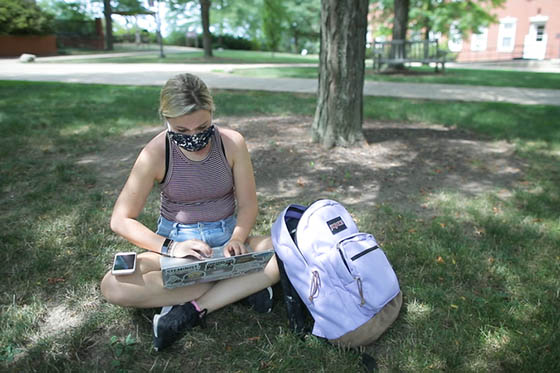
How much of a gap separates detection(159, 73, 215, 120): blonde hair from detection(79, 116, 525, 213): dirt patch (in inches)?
71.5

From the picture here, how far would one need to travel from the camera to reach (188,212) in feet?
7.95

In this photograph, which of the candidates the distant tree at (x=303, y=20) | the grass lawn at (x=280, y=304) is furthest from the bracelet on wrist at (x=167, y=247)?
the distant tree at (x=303, y=20)

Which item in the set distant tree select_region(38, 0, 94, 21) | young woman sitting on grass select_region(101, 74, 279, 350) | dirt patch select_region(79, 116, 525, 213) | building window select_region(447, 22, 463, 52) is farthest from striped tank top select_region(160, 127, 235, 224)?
distant tree select_region(38, 0, 94, 21)

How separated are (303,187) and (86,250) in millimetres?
2005

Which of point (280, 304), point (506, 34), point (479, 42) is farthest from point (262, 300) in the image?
point (479, 42)

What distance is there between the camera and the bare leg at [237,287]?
2284 mm

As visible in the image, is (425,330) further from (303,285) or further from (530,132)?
(530,132)

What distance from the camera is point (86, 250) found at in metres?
2.95

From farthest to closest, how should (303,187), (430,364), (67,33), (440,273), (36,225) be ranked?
(67,33) < (303,187) < (36,225) < (440,273) < (430,364)

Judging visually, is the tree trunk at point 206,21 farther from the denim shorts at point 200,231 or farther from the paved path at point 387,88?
the denim shorts at point 200,231

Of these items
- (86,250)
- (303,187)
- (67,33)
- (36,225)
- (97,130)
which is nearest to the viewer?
(86,250)

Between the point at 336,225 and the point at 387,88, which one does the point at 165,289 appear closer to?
the point at 336,225

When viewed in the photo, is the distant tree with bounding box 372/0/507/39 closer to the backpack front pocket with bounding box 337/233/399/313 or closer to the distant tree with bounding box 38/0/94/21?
the backpack front pocket with bounding box 337/233/399/313

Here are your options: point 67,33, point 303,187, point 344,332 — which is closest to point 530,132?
point 303,187
